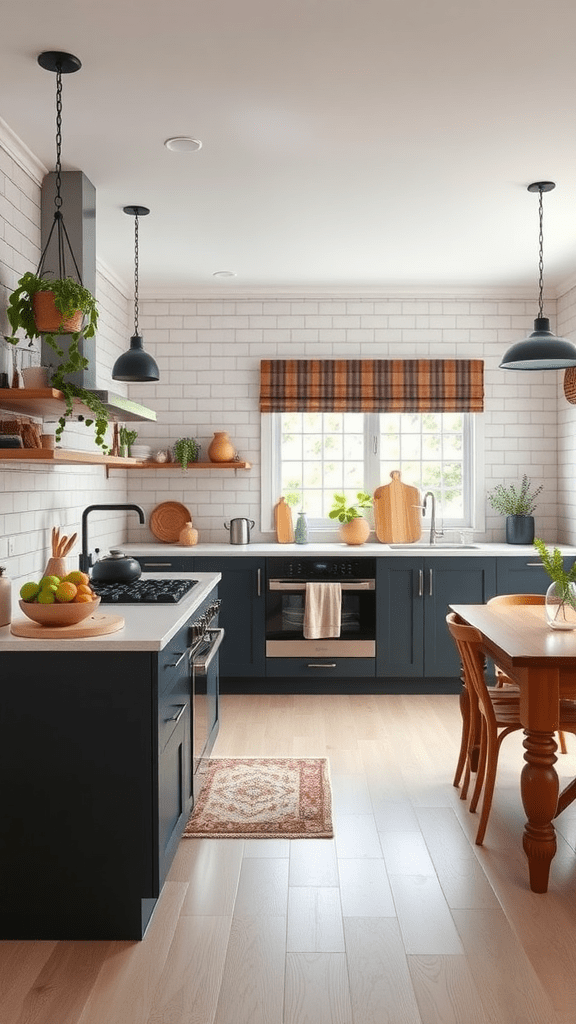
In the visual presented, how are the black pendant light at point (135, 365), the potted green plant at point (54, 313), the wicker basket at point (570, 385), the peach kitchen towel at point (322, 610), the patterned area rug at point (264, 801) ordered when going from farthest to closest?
the wicker basket at point (570, 385), the peach kitchen towel at point (322, 610), the black pendant light at point (135, 365), the patterned area rug at point (264, 801), the potted green plant at point (54, 313)

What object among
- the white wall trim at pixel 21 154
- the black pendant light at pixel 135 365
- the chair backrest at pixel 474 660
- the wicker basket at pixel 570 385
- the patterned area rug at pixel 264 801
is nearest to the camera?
the chair backrest at pixel 474 660

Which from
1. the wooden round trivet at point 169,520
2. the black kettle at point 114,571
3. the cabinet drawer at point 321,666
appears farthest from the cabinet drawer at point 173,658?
the wooden round trivet at point 169,520

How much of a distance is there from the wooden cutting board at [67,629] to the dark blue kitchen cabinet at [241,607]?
9.68 ft

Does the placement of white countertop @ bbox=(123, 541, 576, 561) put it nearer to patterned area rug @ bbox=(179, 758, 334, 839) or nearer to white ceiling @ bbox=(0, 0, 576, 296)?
patterned area rug @ bbox=(179, 758, 334, 839)

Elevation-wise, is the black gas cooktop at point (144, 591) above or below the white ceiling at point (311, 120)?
below

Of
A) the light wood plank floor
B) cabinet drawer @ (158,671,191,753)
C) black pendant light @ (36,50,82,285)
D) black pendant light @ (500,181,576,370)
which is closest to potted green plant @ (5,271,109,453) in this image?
black pendant light @ (36,50,82,285)

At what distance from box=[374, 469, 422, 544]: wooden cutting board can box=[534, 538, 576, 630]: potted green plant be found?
2892mm

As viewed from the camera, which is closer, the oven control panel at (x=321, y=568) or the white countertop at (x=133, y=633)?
the white countertop at (x=133, y=633)

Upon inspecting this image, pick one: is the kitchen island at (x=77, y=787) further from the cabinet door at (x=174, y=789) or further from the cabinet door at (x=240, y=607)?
the cabinet door at (x=240, y=607)

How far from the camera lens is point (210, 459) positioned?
6543mm

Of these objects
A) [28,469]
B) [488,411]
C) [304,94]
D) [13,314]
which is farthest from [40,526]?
[488,411]

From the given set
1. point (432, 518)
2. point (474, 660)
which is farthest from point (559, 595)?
point (432, 518)

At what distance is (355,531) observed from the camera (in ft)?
20.7

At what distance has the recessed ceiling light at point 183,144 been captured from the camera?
150 inches
